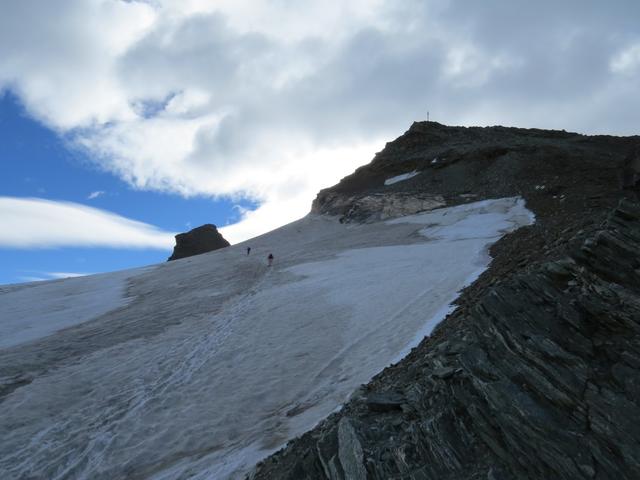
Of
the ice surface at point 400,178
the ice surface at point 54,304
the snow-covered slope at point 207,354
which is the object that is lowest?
the snow-covered slope at point 207,354

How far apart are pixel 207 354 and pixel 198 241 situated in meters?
49.7

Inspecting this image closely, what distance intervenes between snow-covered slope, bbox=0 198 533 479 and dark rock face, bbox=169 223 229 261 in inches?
1225

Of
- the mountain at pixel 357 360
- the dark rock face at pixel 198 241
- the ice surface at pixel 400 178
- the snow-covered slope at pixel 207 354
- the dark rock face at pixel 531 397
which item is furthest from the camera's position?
the dark rock face at pixel 198 241

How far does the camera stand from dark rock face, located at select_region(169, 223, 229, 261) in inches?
2488

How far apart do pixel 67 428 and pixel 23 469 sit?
1.64 meters

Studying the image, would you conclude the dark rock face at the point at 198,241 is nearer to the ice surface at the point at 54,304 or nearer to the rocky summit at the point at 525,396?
the ice surface at the point at 54,304

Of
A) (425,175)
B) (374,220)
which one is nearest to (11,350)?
(374,220)

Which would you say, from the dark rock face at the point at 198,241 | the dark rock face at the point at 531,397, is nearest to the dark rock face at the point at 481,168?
the dark rock face at the point at 198,241

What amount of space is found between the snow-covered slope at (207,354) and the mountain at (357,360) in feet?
0.27

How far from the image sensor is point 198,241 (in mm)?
64125

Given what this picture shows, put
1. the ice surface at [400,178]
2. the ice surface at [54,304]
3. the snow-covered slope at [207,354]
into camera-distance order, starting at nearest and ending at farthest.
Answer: the snow-covered slope at [207,354] → the ice surface at [54,304] → the ice surface at [400,178]

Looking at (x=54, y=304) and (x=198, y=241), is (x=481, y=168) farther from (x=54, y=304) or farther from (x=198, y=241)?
(x=54, y=304)

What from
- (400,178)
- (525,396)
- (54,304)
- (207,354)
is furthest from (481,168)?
(525,396)

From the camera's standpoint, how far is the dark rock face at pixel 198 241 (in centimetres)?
6319
